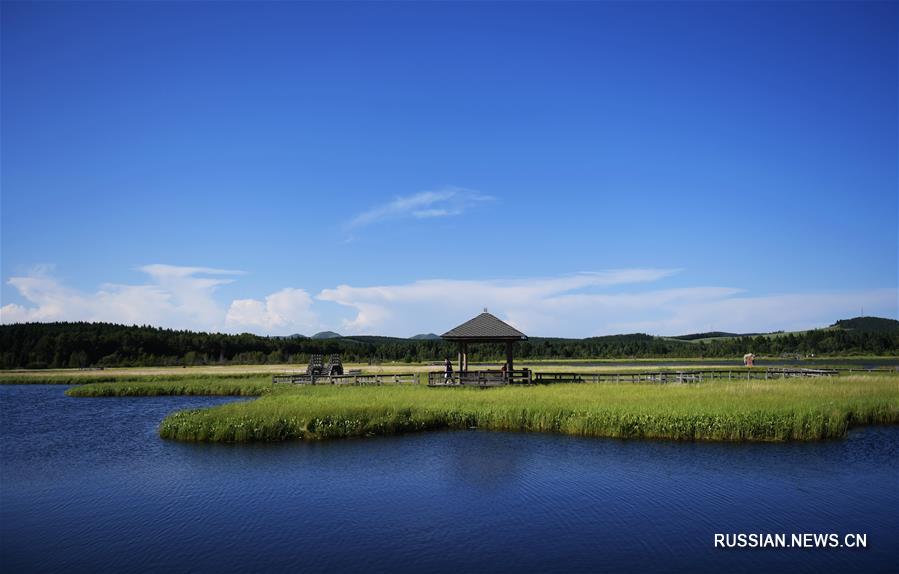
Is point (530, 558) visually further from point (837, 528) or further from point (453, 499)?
point (837, 528)

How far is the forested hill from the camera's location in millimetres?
114375

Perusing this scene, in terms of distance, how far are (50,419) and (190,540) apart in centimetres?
2848

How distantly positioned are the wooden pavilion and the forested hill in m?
79.4

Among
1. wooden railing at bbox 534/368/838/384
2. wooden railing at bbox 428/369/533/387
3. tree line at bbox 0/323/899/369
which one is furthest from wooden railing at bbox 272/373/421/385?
tree line at bbox 0/323/899/369

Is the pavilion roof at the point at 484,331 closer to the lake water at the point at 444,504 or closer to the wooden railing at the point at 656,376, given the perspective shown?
the wooden railing at the point at 656,376

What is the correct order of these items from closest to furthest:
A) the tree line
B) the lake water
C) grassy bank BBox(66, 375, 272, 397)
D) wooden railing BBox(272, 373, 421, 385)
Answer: the lake water
wooden railing BBox(272, 373, 421, 385)
grassy bank BBox(66, 375, 272, 397)
the tree line

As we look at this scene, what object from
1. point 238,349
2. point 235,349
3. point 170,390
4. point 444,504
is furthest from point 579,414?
point 238,349

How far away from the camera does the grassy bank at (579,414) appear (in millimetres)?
Result: 26781

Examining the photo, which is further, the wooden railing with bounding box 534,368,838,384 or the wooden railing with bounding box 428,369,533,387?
the wooden railing with bounding box 534,368,838,384

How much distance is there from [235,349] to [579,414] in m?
124

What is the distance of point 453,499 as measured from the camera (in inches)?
704

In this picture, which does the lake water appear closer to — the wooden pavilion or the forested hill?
the wooden pavilion

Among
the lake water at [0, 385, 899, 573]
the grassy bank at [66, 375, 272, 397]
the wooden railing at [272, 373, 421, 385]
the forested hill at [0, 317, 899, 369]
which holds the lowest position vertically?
the lake water at [0, 385, 899, 573]

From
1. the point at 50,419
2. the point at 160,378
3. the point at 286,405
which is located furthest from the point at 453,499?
the point at 160,378
